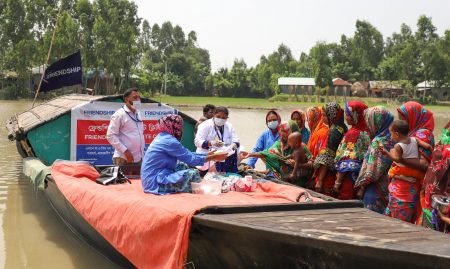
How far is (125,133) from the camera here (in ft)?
20.6

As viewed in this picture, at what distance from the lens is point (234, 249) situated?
10.5 ft

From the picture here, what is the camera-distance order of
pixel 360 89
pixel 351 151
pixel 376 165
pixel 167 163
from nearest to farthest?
pixel 376 165 → pixel 167 163 → pixel 351 151 → pixel 360 89

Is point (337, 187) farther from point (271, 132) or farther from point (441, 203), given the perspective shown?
point (271, 132)

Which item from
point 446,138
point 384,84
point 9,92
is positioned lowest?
point 9,92

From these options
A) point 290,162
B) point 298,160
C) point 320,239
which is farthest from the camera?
point 290,162

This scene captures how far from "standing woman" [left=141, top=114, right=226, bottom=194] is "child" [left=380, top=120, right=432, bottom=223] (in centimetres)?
171

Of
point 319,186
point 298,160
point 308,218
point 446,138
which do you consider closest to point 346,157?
point 319,186

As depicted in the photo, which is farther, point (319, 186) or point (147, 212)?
point (319, 186)

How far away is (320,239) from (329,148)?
2.34m

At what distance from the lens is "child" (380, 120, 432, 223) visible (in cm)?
381

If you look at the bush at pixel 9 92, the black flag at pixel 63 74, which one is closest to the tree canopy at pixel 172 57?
the bush at pixel 9 92

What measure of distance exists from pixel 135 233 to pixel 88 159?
4374 mm

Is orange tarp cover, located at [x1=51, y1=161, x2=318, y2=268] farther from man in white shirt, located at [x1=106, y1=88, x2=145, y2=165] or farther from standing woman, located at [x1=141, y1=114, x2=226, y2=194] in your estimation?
man in white shirt, located at [x1=106, y1=88, x2=145, y2=165]

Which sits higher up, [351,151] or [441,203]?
[351,151]
